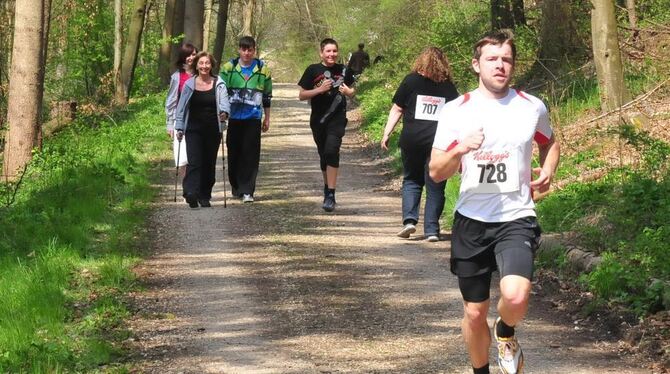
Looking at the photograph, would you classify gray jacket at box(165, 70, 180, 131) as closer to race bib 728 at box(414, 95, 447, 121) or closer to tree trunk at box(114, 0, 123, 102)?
race bib 728 at box(414, 95, 447, 121)

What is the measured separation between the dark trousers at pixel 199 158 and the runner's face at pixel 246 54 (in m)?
0.88

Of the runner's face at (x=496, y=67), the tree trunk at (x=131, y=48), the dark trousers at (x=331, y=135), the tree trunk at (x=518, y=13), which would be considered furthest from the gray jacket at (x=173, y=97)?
the tree trunk at (x=131, y=48)

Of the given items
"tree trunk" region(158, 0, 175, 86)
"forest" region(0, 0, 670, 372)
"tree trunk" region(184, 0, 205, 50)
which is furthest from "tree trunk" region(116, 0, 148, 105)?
"tree trunk" region(184, 0, 205, 50)

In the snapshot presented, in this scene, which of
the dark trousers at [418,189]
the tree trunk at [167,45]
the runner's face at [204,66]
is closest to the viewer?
the dark trousers at [418,189]

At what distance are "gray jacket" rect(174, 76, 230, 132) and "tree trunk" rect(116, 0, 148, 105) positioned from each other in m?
18.2

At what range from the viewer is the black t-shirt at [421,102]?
37.6 ft

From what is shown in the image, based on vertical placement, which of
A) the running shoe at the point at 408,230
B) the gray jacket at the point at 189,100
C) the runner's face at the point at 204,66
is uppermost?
the runner's face at the point at 204,66

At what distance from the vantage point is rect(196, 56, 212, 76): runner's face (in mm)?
13539

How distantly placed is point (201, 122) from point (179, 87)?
1.66 feet

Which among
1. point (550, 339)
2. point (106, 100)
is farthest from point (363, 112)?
point (550, 339)

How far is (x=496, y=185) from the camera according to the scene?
19.1 ft

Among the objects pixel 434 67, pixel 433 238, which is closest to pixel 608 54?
pixel 434 67

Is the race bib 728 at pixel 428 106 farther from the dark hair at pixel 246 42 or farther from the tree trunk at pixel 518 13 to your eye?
the tree trunk at pixel 518 13

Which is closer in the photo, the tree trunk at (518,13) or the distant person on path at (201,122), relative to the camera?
the distant person on path at (201,122)
